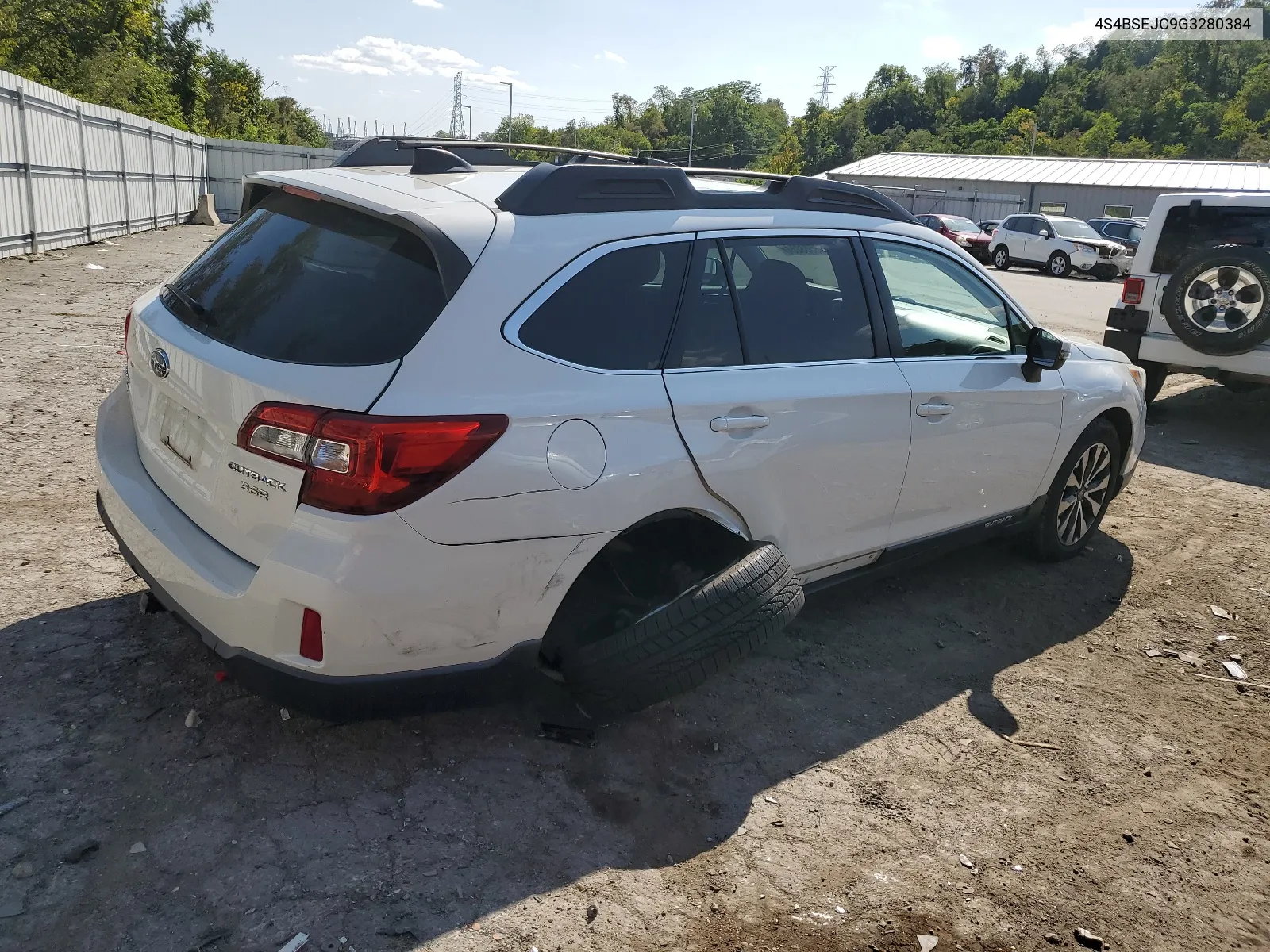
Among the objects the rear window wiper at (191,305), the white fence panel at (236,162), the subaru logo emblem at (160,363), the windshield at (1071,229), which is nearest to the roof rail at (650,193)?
the rear window wiper at (191,305)

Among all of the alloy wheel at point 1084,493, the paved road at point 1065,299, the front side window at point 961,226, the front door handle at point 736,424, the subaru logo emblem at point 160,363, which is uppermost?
the subaru logo emblem at point 160,363

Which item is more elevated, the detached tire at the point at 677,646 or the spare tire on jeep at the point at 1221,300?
the spare tire on jeep at the point at 1221,300

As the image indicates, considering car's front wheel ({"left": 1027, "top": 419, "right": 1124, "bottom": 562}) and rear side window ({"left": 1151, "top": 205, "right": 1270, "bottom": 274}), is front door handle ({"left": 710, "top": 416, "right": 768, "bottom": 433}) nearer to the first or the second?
car's front wheel ({"left": 1027, "top": 419, "right": 1124, "bottom": 562})

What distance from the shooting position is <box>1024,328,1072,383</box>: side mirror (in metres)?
4.45

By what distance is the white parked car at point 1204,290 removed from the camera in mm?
7598

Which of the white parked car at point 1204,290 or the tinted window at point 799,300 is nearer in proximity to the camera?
the tinted window at point 799,300

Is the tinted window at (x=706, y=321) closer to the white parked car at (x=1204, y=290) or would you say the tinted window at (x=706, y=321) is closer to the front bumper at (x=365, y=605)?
the front bumper at (x=365, y=605)

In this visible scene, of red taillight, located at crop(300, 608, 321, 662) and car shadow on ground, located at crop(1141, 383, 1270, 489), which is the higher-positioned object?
red taillight, located at crop(300, 608, 321, 662)

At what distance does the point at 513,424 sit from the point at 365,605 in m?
0.62

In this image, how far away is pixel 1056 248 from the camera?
1137 inches

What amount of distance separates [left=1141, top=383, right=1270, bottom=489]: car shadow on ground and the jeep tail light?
21.8ft

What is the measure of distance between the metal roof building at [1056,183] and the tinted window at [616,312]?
47.0 m

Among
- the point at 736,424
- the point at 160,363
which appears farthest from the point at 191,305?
the point at 736,424

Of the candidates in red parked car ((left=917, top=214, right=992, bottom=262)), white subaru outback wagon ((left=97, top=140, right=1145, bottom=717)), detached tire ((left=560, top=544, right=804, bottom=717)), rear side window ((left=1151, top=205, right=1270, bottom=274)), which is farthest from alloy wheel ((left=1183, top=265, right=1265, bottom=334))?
red parked car ((left=917, top=214, right=992, bottom=262))
